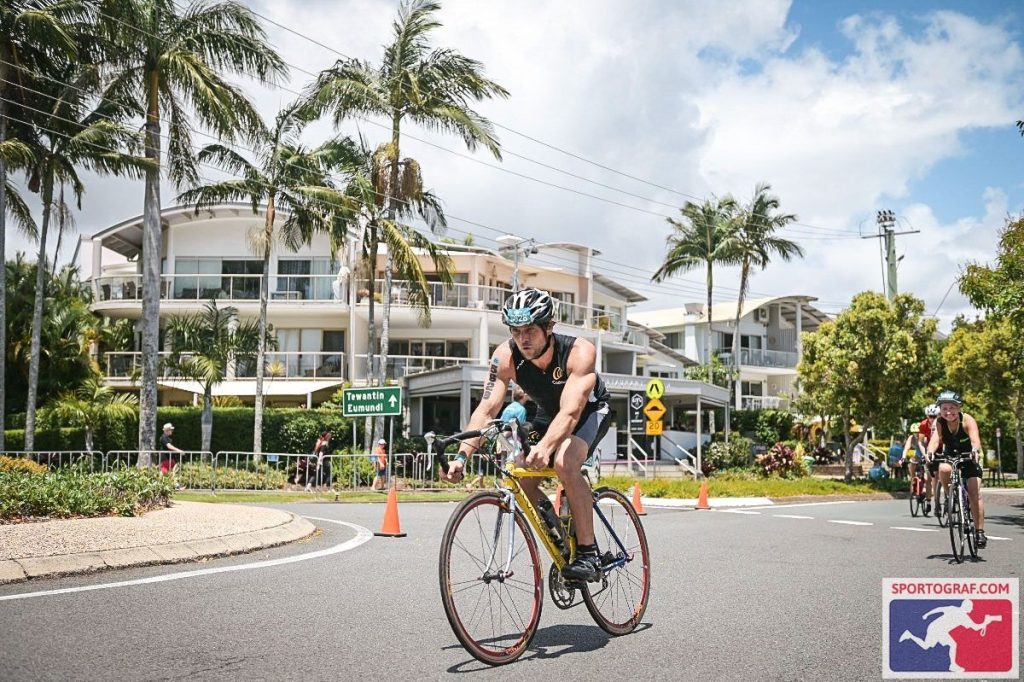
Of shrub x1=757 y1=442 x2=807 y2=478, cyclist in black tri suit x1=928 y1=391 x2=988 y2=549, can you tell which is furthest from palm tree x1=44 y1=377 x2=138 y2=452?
cyclist in black tri suit x1=928 y1=391 x2=988 y2=549

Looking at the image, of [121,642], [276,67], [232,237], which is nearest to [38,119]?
[276,67]

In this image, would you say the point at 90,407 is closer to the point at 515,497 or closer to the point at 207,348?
the point at 207,348

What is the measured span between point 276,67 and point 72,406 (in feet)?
46.2

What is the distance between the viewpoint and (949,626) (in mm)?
5777

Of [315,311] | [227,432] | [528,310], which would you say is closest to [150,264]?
[227,432]

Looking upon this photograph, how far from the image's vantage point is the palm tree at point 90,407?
103 feet

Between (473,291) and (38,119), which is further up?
(38,119)

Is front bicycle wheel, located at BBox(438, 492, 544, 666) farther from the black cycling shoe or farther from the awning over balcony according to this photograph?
the awning over balcony

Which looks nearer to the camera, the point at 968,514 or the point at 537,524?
the point at 537,524

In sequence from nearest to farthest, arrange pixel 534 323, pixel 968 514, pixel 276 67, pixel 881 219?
pixel 534 323 < pixel 968 514 < pixel 276 67 < pixel 881 219

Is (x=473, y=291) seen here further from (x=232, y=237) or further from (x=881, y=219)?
(x=881, y=219)

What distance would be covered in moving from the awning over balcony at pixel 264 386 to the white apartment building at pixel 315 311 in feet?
0.15

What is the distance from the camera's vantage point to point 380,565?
8891 mm

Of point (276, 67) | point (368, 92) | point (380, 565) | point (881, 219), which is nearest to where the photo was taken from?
point (380, 565)
